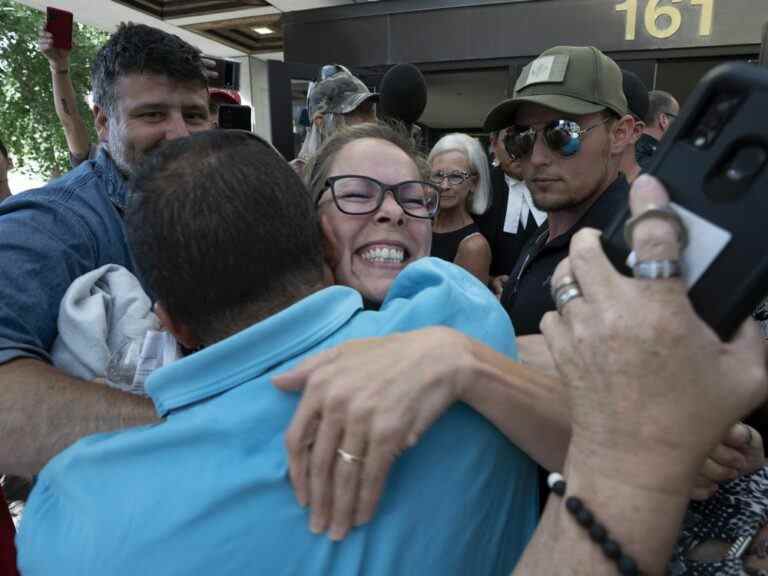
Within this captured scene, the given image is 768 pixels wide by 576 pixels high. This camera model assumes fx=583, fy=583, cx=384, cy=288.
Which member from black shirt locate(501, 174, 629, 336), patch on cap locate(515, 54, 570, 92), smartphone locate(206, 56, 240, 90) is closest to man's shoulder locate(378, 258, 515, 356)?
black shirt locate(501, 174, 629, 336)

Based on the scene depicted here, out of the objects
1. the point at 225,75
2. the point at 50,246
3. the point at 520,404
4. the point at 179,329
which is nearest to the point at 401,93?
the point at 225,75

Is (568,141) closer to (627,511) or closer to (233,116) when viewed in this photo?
(233,116)

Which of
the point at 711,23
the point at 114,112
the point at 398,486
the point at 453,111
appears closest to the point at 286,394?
the point at 398,486

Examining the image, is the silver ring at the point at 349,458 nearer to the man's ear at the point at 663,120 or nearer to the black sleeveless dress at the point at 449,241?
the black sleeveless dress at the point at 449,241

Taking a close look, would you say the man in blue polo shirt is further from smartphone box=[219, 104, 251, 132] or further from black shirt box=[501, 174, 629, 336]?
smartphone box=[219, 104, 251, 132]

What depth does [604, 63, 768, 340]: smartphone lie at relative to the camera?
0.64 metres

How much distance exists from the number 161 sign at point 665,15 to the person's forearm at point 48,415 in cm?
792

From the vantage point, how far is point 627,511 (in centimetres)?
71

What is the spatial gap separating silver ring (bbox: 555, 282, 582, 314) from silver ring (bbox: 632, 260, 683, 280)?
0.33ft

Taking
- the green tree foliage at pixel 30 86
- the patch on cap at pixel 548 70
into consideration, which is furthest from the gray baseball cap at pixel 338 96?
the green tree foliage at pixel 30 86

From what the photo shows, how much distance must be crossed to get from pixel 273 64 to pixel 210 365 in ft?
10.6

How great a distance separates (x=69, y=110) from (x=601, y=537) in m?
3.18

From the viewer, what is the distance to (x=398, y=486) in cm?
88

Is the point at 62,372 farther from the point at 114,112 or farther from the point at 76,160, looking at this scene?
the point at 76,160
